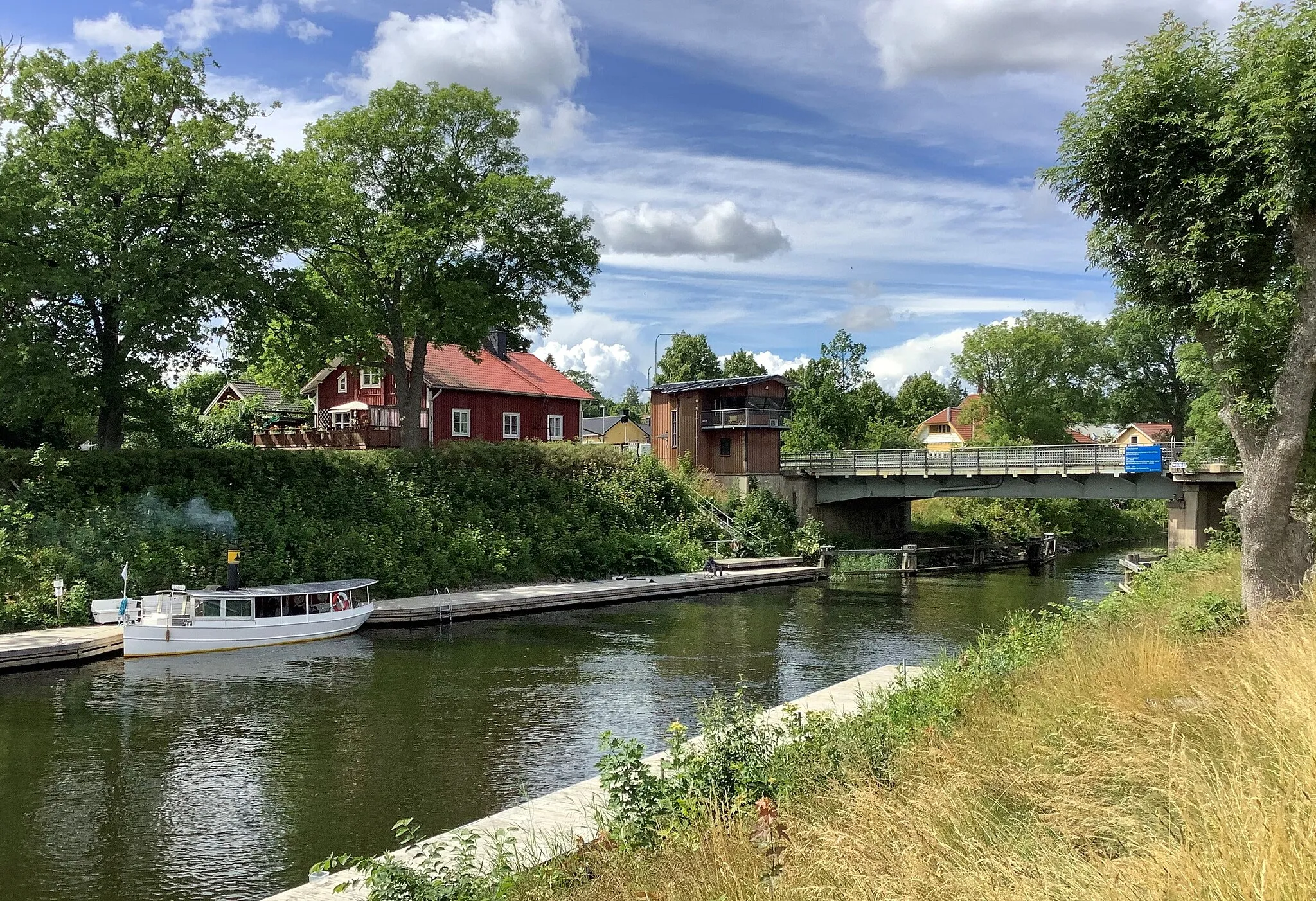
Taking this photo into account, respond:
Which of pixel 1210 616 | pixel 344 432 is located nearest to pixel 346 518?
pixel 344 432

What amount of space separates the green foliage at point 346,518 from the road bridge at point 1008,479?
8.67 meters

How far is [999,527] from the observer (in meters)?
56.8

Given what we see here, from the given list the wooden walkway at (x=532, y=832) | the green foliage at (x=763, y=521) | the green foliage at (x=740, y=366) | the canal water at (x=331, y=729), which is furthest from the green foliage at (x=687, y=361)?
the wooden walkway at (x=532, y=832)

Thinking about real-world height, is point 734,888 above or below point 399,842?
above

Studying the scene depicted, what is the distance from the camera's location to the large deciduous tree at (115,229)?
26.5 m

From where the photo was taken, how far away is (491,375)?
162 feet

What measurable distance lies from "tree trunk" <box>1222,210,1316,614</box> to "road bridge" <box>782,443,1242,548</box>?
69.7 feet

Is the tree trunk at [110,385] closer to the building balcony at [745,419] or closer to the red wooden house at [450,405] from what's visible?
the red wooden house at [450,405]

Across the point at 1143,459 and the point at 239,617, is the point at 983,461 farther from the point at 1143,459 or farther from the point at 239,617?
the point at 239,617

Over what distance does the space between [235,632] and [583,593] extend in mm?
12439

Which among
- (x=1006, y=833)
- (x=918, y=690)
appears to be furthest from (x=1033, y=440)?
(x=1006, y=833)

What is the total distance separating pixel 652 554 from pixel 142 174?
23350 mm

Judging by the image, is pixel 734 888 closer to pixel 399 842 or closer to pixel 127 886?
pixel 399 842

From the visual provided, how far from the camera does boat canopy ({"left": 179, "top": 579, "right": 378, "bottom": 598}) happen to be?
24078 mm
